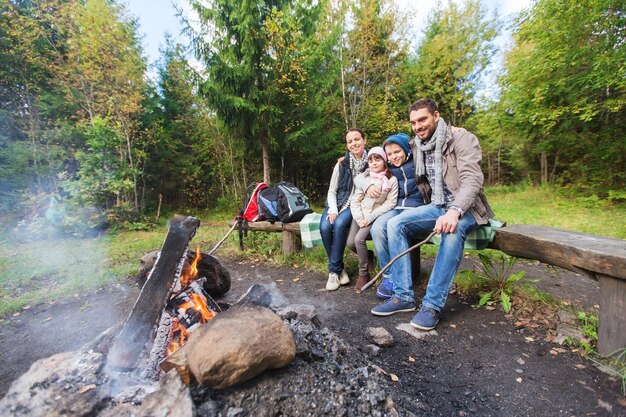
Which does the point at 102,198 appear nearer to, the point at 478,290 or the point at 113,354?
the point at 113,354

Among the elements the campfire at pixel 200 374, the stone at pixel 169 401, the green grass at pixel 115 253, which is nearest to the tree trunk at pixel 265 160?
the green grass at pixel 115 253

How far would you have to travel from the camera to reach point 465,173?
7.63 ft

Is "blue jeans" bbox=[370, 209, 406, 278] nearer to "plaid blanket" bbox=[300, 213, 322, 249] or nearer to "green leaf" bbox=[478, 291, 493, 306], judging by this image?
"green leaf" bbox=[478, 291, 493, 306]

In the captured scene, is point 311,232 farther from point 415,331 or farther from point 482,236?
point 482,236

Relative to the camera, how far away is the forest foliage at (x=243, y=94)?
7234 mm

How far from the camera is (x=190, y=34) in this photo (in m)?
7.22

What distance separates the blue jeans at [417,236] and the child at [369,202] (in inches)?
15.3

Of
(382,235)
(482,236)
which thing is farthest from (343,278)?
(482,236)

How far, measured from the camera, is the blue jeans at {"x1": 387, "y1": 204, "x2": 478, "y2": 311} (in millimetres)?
2279

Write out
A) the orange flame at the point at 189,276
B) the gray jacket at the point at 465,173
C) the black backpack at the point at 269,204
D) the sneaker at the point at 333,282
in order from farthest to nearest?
the black backpack at the point at 269,204, the sneaker at the point at 333,282, the gray jacket at the point at 465,173, the orange flame at the point at 189,276

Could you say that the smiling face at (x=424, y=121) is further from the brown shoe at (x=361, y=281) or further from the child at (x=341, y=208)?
the brown shoe at (x=361, y=281)

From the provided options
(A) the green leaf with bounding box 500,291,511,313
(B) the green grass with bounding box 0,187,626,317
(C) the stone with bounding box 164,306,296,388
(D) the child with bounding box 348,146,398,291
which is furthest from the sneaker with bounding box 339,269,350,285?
(C) the stone with bounding box 164,306,296,388

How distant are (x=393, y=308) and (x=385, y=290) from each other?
1.15ft

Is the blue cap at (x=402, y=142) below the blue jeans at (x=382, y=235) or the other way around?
the other way around
